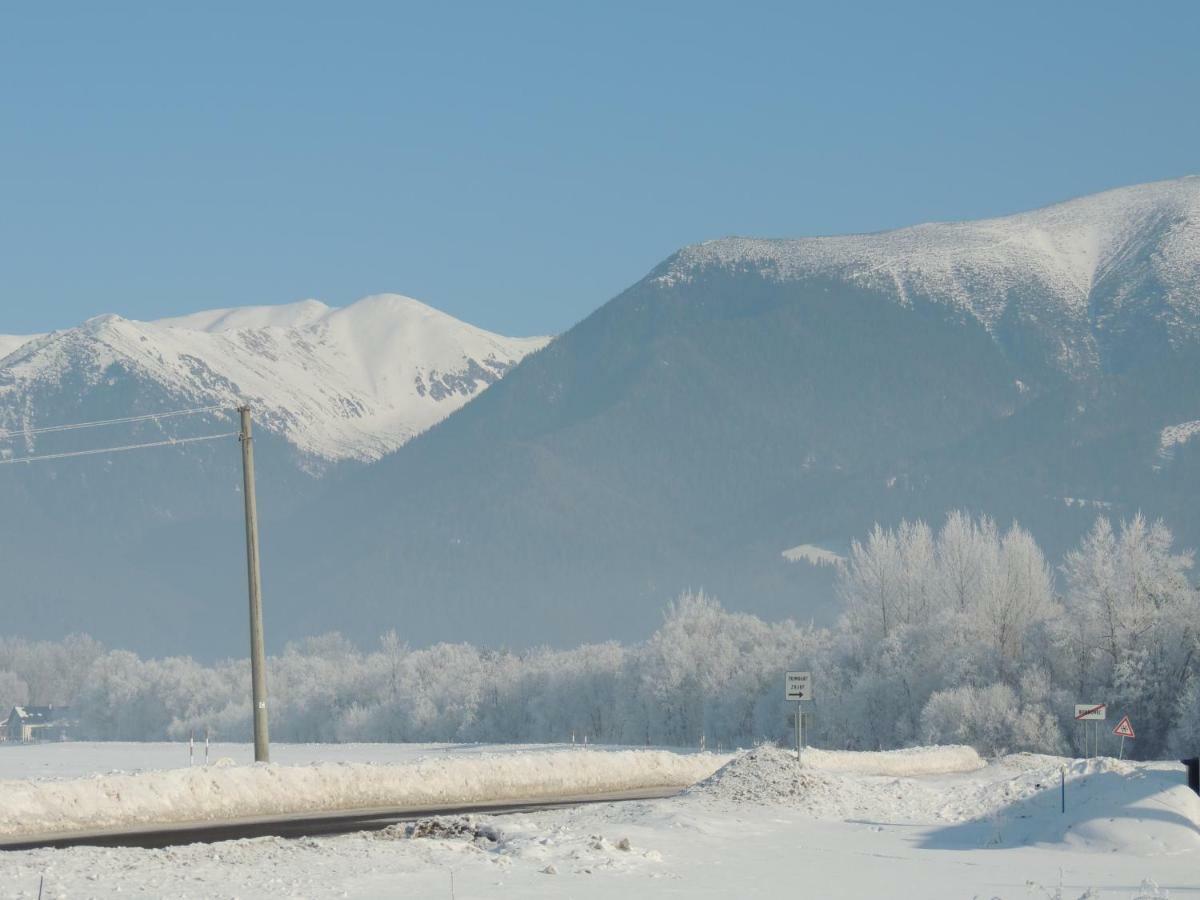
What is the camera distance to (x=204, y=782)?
36.9m

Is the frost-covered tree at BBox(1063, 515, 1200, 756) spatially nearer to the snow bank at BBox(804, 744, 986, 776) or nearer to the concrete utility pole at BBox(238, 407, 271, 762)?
the snow bank at BBox(804, 744, 986, 776)

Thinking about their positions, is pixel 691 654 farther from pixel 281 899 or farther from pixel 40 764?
pixel 281 899

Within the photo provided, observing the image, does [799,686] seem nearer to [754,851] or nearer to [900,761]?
[900,761]

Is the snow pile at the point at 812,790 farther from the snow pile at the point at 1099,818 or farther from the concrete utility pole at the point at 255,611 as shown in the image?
the concrete utility pole at the point at 255,611

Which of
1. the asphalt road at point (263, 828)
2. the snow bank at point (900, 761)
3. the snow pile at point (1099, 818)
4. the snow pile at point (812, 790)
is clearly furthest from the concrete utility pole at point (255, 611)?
the snow pile at point (1099, 818)

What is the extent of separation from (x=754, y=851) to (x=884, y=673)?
2913 inches

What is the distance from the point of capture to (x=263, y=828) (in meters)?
33.9

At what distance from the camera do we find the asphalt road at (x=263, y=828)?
101 ft

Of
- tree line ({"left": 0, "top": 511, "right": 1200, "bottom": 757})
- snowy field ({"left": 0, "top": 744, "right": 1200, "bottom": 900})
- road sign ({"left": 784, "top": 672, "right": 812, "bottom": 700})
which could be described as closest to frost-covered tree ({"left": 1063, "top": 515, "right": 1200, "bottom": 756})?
tree line ({"left": 0, "top": 511, "right": 1200, "bottom": 757})

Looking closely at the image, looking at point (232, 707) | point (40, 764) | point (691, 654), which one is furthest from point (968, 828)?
point (232, 707)

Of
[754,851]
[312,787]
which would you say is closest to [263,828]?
[312,787]

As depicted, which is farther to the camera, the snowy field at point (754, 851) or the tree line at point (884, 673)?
the tree line at point (884, 673)

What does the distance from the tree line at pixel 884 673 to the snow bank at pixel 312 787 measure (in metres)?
42.1

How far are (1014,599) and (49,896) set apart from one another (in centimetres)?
8598
